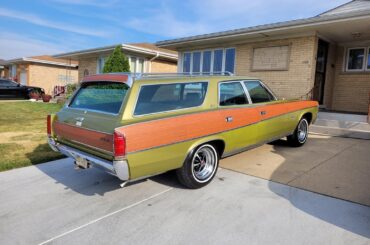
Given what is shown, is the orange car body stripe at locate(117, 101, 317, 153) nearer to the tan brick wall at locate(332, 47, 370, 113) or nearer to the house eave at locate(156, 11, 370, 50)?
the house eave at locate(156, 11, 370, 50)

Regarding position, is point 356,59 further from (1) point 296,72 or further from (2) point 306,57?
(1) point 296,72

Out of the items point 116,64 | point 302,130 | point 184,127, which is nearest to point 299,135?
point 302,130

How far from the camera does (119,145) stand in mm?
3344

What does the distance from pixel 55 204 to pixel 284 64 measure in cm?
960

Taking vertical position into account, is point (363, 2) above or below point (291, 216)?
above

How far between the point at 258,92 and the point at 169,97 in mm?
2145

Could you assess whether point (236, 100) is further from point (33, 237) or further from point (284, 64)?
point (284, 64)

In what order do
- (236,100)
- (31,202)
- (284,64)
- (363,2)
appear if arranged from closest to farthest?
(31,202) < (236,100) < (284,64) < (363,2)

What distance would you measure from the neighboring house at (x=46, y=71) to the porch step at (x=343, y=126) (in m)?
24.2

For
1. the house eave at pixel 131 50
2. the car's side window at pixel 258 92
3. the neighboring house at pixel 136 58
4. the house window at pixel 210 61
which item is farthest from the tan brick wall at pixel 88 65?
the car's side window at pixel 258 92

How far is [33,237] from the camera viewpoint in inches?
120

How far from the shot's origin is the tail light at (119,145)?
3342 mm

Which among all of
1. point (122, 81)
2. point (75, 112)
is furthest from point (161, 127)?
point (75, 112)

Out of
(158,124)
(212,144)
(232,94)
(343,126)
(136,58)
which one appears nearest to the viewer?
(158,124)
